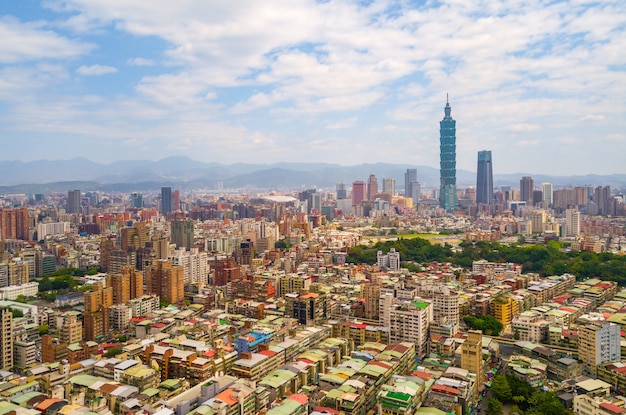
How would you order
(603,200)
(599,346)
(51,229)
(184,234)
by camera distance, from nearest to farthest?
(599,346)
(184,234)
(51,229)
(603,200)

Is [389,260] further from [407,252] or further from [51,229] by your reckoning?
[51,229]

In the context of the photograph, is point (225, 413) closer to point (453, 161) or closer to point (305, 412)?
point (305, 412)

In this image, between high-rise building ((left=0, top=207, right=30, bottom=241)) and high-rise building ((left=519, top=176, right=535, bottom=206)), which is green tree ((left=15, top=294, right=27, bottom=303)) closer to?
high-rise building ((left=0, top=207, right=30, bottom=241))

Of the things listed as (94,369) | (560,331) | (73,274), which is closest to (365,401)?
(94,369)

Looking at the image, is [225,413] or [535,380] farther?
[535,380]

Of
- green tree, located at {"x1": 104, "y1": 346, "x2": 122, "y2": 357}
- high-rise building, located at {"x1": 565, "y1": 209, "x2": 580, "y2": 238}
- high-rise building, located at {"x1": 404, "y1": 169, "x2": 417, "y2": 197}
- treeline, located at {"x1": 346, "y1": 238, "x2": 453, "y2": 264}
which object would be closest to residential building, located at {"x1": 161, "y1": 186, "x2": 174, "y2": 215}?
treeline, located at {"x1": 346, "y1": 238, "x2": 453, "y2": 264}

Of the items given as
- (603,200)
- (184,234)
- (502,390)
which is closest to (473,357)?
(502,390)

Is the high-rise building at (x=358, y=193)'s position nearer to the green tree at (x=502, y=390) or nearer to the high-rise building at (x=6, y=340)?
the high-rise building at (x=6, y=340)
